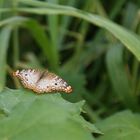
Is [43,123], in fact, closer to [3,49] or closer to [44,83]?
[44,83]

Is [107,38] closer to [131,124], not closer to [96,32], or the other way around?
[96,32]

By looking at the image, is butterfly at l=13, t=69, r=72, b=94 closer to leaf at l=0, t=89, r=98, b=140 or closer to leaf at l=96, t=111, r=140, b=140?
leaf at l=0, t=89, r=98, b=140

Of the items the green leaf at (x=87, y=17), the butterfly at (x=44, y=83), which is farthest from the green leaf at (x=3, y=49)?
the butterfly at (x=44, y=83)

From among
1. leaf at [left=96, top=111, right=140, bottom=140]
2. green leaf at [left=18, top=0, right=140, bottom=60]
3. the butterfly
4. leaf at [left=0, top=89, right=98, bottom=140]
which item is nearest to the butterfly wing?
the butterfly

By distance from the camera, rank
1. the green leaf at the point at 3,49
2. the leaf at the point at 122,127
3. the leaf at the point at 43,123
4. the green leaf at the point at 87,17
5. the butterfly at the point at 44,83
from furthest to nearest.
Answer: the green leaf at the point at 3,49 → the green leaf at the point at 87,17 → the leaf at the point at 122,127 → the butterfly at the point at 44,83 → the leaf at the point at 43,123

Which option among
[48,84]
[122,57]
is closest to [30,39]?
[122,57]

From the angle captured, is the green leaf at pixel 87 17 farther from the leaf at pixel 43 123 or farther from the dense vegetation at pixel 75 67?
the leaf at pixel 43 123

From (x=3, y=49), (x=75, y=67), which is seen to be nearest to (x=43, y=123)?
(x=3, y=49)

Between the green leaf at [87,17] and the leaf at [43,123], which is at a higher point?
the green leaf at [87,17]
